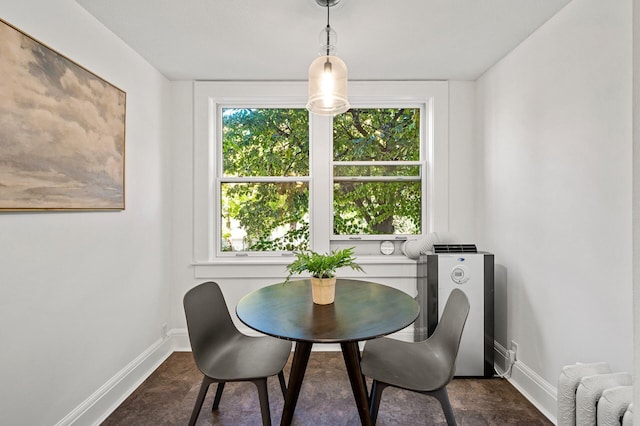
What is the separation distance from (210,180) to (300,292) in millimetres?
1539

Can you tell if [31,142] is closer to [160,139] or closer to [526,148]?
[160,139]

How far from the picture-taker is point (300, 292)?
2.02 metres

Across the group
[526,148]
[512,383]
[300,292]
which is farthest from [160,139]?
[512,383]

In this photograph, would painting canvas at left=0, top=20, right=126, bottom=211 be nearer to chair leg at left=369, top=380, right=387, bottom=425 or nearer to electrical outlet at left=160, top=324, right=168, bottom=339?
electrical outlet at left=160, top=324, right=168, bottom=339

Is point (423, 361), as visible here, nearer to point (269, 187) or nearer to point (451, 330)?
point (451, 330)

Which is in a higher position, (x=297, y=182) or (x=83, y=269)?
(x=297, y=182)

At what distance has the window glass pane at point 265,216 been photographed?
3.10 metres

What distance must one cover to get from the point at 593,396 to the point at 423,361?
706 millimetres

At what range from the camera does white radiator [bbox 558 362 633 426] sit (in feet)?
4.04

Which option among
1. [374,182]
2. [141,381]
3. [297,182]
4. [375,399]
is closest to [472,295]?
[375,399]

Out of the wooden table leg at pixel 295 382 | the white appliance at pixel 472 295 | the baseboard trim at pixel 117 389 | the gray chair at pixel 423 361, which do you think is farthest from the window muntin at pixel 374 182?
the baseboard trim at pixel 117 389

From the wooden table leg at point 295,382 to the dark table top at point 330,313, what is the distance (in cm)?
16

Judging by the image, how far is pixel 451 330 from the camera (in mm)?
1762

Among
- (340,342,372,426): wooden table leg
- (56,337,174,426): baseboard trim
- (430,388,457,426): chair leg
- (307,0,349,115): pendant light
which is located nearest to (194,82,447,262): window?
(56,337,174,426): baseboard trim
